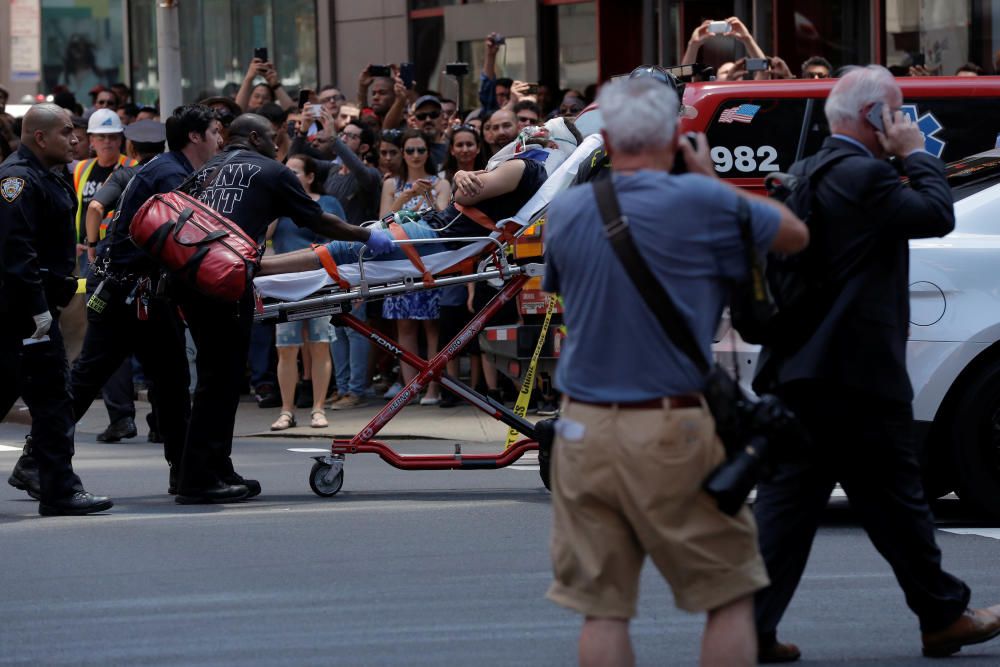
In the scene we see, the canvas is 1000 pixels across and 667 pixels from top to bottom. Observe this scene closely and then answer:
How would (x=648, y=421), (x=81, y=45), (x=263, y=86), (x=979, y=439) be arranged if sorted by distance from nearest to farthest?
(x=648, y=421) → (x=979, y=439) → (x=263, y=86) → (x=81, y=45)

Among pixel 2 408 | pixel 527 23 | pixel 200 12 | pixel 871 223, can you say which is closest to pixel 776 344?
pixel 871 223

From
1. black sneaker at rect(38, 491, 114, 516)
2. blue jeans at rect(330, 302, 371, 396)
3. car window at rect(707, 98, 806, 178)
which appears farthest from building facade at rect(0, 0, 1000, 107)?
black sneaker at rect(38, 491, 114, 516)

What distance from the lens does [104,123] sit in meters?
13.9

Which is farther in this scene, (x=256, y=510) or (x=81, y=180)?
(x=81, y=180)

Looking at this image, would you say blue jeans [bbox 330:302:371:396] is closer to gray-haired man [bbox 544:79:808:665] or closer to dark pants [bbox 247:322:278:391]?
dark pants [bbox 247:322:278:391]

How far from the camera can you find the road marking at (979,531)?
306 inches

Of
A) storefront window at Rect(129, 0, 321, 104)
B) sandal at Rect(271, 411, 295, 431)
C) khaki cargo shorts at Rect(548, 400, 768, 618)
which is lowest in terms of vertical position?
sandal at Rect(271, 411, 295, 431)

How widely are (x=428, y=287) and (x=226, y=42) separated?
57.2 ft

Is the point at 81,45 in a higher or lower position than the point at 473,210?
higher

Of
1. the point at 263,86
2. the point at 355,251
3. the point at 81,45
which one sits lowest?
the point at 355,251

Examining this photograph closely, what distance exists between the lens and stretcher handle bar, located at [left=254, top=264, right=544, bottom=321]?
8.81 metres

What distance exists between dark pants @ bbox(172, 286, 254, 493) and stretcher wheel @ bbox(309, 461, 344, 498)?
0.45 metres

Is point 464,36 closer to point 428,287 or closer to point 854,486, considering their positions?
point 428,287

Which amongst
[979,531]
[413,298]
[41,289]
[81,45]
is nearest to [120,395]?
[413,298]
